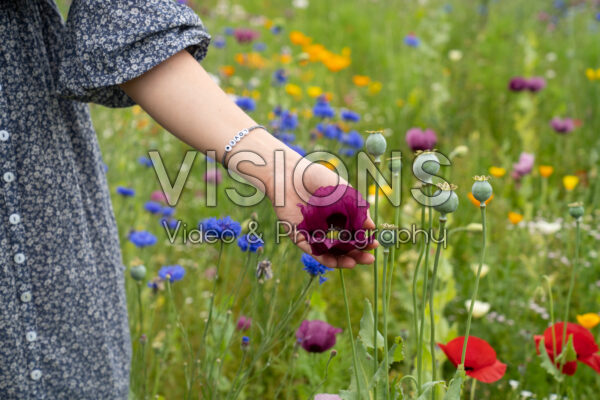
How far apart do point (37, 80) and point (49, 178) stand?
0.39 feet

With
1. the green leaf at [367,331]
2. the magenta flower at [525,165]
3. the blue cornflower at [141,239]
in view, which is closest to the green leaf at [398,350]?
the green leaf at [367,331]

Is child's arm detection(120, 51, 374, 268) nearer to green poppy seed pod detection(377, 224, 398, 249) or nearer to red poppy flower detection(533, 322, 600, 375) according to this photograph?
green poppy seed pod detection(377, 224, 398, 249)

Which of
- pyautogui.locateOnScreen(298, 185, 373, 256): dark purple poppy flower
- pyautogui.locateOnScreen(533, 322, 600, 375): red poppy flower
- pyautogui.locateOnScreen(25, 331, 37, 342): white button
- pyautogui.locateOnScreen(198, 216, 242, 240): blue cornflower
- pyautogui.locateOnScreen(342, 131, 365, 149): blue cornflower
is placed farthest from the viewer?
pyautogui.locateOnScreen(342, 131, 365, 149): blue cornflower

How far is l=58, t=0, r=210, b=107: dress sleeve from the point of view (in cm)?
66

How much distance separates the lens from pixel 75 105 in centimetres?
79

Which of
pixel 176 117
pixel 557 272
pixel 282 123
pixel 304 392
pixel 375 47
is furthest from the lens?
pixel 375 47

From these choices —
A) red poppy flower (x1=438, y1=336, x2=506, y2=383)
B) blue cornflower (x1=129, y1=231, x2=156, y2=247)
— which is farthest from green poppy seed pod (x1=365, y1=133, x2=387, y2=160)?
blue cornflower (x1=129, y1=231, x2=156, y2=247)

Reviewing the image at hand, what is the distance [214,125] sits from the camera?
655 millimetres

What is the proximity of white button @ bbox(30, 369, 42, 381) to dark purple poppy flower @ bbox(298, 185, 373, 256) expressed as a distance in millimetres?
377

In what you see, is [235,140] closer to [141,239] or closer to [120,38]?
[120,38]

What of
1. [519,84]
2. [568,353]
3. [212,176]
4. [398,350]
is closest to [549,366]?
[568,353]

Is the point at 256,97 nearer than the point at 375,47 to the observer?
Yes

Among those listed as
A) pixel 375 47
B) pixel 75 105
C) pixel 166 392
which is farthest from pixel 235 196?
pixel 375 47

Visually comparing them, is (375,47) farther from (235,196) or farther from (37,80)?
(37,80)
